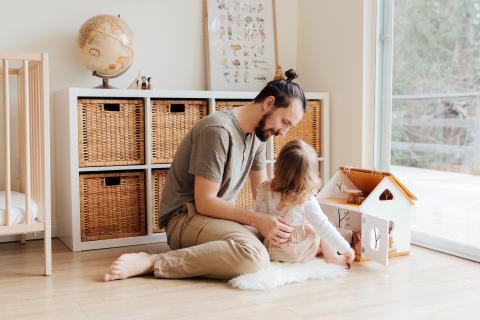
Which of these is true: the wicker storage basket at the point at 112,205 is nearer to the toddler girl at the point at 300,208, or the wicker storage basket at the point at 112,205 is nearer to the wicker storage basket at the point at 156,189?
the wicker storage basket at the point at 156,189

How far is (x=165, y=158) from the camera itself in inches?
103

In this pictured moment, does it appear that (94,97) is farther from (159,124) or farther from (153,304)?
(153,304)

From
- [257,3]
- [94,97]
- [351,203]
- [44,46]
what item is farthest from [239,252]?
[257,3]

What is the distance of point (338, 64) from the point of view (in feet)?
9.81

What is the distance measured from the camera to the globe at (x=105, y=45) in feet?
8.32

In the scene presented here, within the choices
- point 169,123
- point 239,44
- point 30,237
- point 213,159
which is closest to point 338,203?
point 213,159

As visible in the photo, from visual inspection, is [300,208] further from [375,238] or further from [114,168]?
[114,168]

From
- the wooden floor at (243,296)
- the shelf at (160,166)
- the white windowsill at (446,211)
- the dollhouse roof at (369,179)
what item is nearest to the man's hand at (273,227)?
the wooden floor at (243,296)

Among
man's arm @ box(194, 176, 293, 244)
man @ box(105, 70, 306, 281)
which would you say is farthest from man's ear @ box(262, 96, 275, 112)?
man's arm @ box(194, 176, 293, 244)

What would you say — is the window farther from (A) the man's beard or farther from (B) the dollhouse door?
(A) the man's beard

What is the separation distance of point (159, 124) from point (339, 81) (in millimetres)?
1018

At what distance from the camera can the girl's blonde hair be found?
6.67ft

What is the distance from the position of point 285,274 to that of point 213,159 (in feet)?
1.60

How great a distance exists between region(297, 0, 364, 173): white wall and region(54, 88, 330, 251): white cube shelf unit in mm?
589
